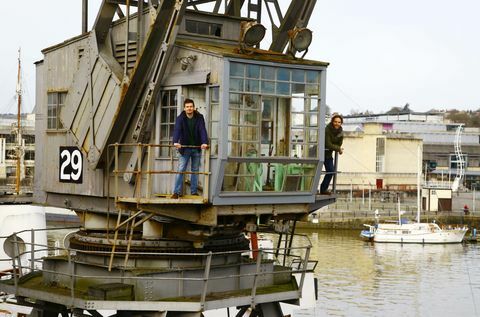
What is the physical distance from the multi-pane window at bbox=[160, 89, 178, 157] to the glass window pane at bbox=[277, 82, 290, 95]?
5.91 ft

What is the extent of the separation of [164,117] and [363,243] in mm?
58641

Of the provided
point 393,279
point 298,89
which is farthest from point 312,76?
point 393,279

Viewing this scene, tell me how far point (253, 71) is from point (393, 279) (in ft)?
135

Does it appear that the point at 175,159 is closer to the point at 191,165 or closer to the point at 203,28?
the point at 191,165

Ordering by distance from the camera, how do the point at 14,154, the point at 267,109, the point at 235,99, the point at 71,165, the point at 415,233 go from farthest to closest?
the point at 14,154 < the point at 415,233 < the point at 71,165 < the point at 267,109 < the point at 235,99

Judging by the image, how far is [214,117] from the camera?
15.4 meters

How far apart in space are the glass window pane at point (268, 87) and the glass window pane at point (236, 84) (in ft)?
1.52

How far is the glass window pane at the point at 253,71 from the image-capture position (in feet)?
50.4

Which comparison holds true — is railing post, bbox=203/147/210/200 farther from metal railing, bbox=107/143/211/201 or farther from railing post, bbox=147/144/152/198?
railing post, bbox=147/144/152/198

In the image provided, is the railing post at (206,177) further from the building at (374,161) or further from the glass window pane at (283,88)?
the building at (374,161)

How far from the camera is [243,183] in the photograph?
15492 mm

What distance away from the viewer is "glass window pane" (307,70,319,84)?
16156 millimetres

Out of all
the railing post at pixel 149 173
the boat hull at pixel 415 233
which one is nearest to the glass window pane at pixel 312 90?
the railing post at pixel 149 173

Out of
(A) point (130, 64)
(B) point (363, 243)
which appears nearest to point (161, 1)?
(A) point (130, 64)
